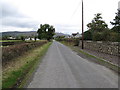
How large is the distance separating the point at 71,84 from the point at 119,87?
1.76 m

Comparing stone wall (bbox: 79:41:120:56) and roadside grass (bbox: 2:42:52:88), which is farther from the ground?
stone wall (bbox: 79:41:120:56)

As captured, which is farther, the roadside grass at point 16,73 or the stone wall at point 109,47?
the stone wall at point 109,47

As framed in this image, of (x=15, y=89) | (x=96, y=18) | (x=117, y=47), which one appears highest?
(x=96, y=18)

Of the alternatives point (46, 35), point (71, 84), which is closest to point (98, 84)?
point (71, 84)

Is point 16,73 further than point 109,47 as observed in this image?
No

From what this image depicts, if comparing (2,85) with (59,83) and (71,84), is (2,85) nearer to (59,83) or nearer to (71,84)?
(59,83)

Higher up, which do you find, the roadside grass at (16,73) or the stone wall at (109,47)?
the stone wall at (109,47)

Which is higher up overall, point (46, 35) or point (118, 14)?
point (118, 14)

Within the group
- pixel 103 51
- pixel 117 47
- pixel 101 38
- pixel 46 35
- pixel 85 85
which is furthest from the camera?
pixel 46 35

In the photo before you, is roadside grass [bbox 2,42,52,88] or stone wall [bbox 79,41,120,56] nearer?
roadside grass [bbox 2,42,52,88]

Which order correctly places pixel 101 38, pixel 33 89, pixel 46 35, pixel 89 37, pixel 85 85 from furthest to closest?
pixel 46 35 → pixel 89 37 → pixel 101 38 → pixel 85 85 → pixel 33 89

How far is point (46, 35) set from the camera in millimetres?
79438

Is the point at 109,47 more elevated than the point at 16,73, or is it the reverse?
the point at 109,47

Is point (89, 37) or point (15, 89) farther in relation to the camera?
point (89, 37)
